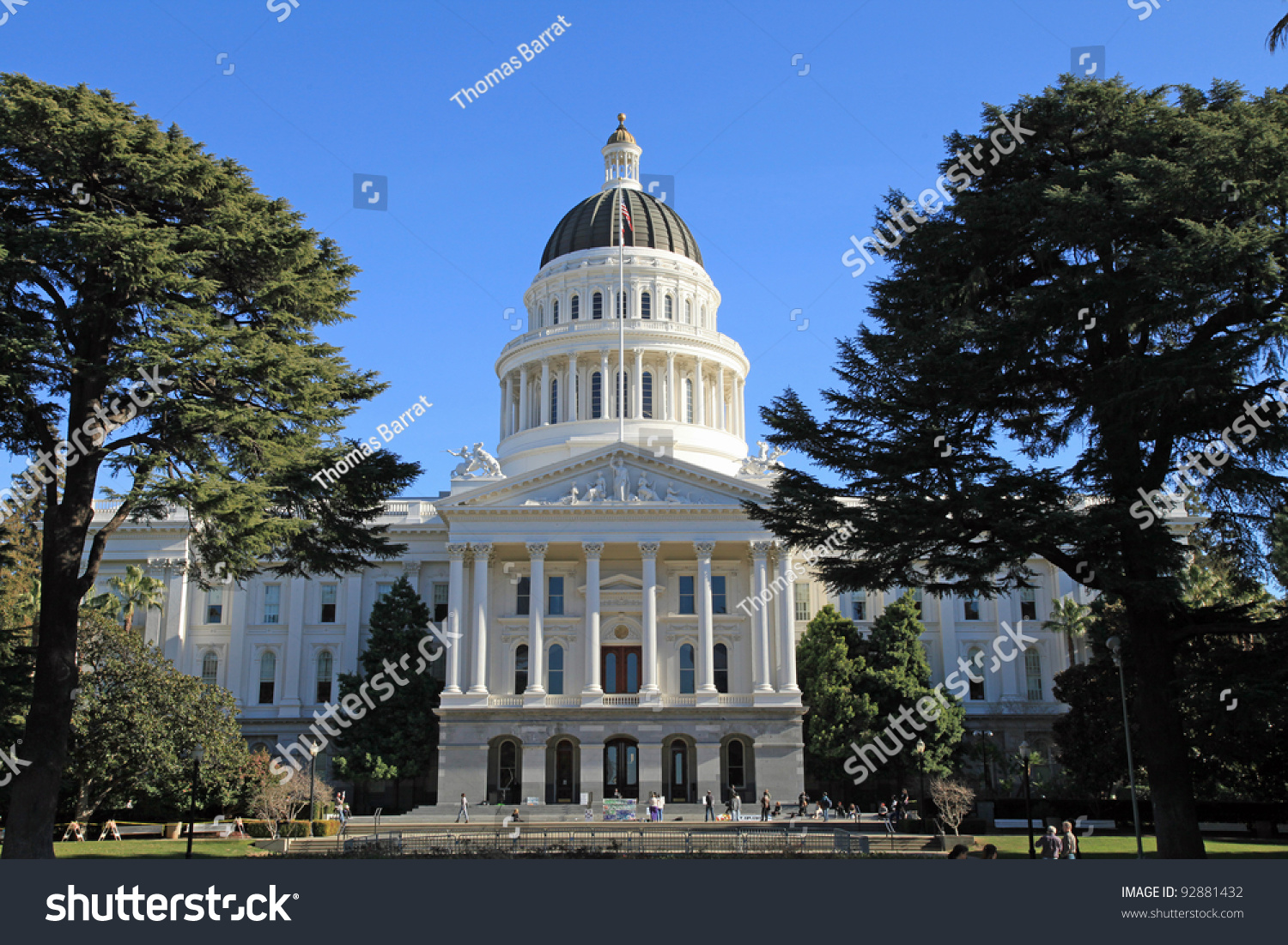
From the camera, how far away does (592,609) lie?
55.1 metres

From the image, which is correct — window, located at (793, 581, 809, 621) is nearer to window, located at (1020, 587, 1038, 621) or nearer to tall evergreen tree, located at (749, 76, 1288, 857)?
window, located at (1020, 587, 1038, 621)

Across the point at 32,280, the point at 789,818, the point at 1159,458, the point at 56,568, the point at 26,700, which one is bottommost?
the point at 789,818

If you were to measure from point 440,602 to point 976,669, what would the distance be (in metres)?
30.7

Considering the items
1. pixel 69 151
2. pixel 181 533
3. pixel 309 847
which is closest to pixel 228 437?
pixel 69 151

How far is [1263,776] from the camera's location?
29.2m

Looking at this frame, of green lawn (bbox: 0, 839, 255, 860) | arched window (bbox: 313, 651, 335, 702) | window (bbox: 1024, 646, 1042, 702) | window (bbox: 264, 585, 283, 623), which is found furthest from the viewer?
window (bbox: 264, 585, 283, 623)

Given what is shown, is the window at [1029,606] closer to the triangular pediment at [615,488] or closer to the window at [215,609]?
the triangular pediment at [615,488]

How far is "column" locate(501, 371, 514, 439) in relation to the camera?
73812 mm

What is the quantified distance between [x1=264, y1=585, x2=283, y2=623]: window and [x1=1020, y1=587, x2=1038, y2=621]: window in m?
42.9

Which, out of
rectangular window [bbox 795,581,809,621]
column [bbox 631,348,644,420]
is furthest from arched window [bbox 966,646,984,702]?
column [bbox 631,348,644,420]

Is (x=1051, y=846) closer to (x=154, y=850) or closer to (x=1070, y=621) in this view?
(x=154, y=850)

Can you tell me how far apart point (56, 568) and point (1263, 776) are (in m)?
29.9

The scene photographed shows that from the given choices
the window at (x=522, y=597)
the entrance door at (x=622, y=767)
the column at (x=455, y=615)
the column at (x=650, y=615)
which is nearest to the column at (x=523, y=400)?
the window at (x=522, y=597)

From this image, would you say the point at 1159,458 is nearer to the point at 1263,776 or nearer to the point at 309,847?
the point at 1263,776
